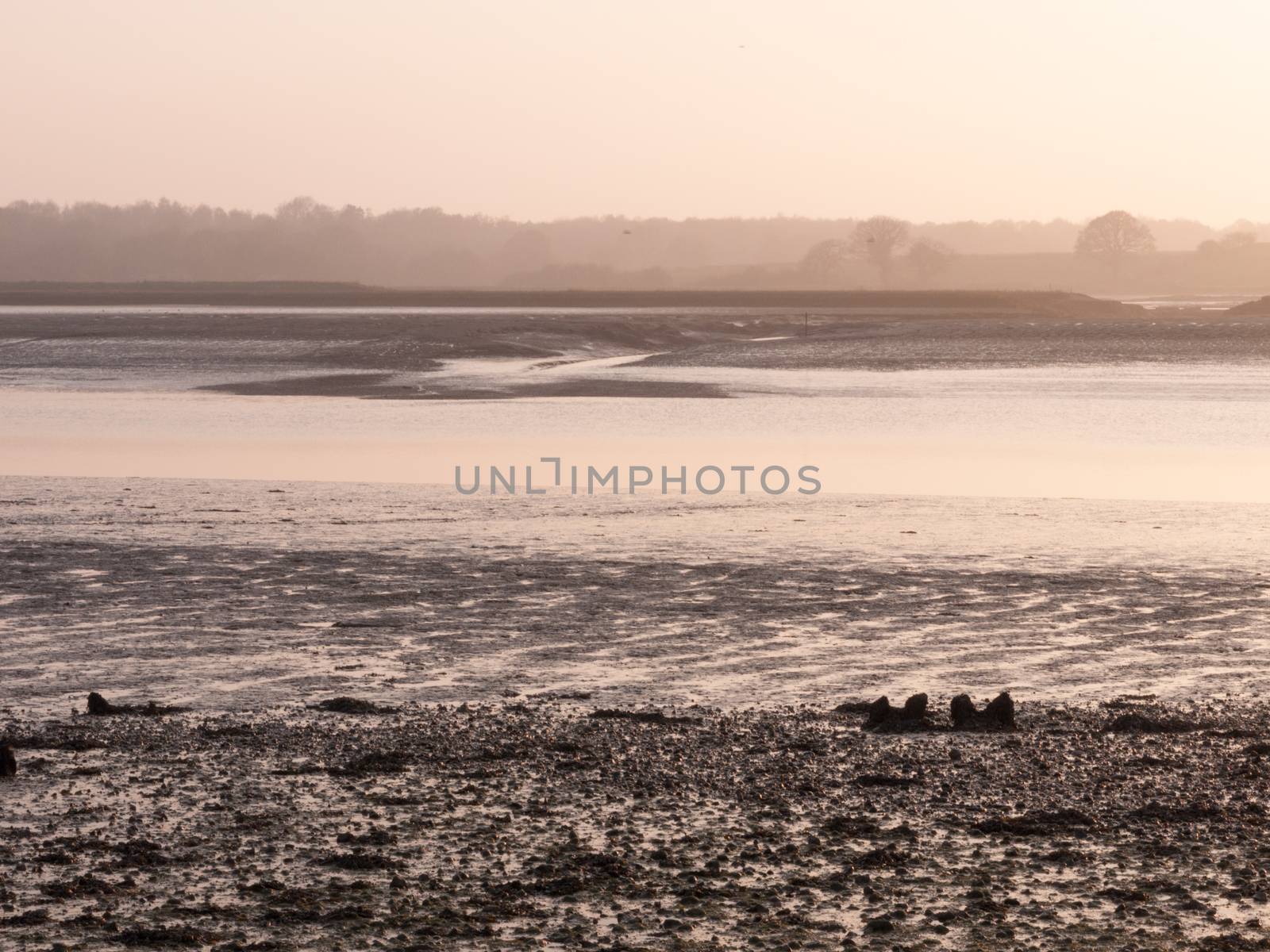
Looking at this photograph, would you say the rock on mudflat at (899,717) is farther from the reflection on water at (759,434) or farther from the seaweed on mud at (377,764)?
the reflection on water at (759,434)

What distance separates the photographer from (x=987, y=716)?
8.95 m

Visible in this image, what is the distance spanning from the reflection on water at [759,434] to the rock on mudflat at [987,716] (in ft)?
37.2

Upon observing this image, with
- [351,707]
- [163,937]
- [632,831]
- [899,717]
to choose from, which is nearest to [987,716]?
[899,717]

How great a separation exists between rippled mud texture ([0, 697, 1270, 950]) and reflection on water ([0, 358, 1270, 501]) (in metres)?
12.0

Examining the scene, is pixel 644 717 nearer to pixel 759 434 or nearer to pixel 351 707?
pixel 351 707

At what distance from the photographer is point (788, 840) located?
23.3 feet

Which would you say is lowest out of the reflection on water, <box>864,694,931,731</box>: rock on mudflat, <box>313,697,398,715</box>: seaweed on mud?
<box>313,697,398,715</box>: seaweed on mud

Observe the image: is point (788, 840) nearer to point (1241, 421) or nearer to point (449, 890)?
point (449, 890)

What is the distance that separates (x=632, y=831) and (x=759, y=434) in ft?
71.7

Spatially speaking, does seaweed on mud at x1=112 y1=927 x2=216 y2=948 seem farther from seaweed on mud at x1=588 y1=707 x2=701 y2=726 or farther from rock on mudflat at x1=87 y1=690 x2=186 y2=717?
seaweed on mud at x1=588 y1=707 x2=701 y2=726

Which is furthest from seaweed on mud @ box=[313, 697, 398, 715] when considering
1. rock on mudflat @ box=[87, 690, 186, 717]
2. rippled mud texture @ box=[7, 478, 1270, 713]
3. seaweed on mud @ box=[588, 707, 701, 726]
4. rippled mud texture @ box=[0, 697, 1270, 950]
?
seaweed on mud @ box=[588, 707, 701, 726]

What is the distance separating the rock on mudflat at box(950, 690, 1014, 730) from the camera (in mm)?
8914

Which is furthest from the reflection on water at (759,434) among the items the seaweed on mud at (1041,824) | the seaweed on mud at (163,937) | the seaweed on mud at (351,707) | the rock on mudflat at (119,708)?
the seaweed on mud at (163,937)

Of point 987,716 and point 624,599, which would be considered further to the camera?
point 624,599
